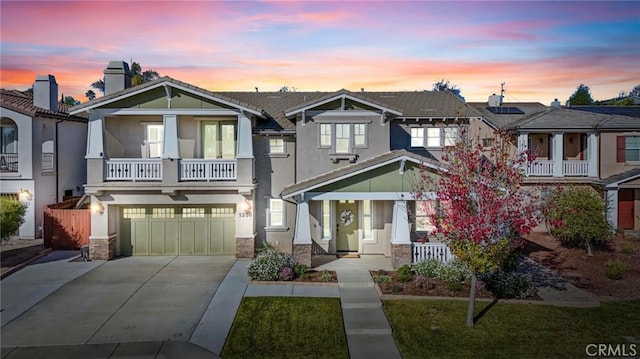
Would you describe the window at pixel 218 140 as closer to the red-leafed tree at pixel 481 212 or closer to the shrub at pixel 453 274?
the shrub at pixel 453 274

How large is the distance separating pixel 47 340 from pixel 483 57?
59.8 ft

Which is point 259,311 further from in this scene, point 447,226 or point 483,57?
point 483,57

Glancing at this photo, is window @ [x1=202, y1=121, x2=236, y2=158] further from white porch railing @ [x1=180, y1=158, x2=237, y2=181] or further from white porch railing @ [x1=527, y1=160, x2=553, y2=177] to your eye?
white porch railing @ [x1=527, y1=160, x2=553, y2=177]

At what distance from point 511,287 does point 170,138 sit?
12497 mm

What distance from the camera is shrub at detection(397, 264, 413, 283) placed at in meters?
14.2

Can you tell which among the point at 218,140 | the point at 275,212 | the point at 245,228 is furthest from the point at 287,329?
the point at 218,140

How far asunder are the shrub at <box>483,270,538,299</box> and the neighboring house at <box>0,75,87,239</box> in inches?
766

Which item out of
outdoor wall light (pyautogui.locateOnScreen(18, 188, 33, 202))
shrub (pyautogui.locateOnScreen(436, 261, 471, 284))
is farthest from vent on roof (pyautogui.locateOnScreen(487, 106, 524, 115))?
outdoor wall light (pyautogui.locateOnScreen(18, 188, 33, 202))

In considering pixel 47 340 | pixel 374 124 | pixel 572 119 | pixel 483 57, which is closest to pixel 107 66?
pixel 374 124

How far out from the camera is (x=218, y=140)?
18.6 m

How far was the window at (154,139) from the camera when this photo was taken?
18.6m

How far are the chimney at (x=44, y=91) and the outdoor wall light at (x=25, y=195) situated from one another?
5.20 meters

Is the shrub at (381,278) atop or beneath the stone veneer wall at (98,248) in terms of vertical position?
beneath

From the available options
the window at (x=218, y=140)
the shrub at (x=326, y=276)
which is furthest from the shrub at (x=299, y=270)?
the window at (x=218, y=140)
